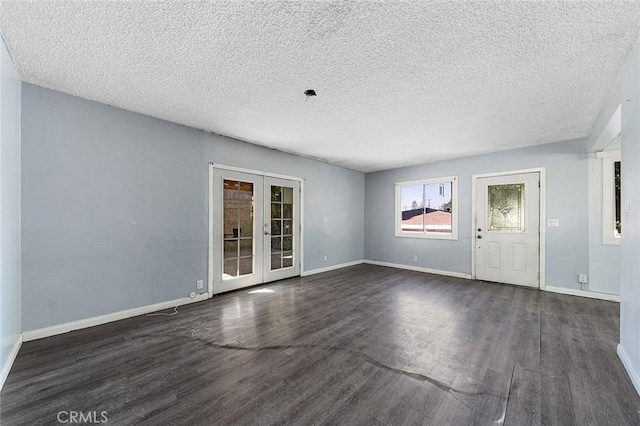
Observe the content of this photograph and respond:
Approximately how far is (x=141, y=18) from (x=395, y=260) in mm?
6114

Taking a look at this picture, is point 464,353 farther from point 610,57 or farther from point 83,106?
point 83,106

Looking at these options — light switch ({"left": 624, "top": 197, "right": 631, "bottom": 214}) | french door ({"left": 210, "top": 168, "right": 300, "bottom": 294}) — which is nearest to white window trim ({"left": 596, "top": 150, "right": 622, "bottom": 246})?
light switch ({"left": 624, "top": 197, "right": 631, "bottom": 214})

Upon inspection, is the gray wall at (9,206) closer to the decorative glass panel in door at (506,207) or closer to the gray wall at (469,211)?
the gray wall at (469,211)

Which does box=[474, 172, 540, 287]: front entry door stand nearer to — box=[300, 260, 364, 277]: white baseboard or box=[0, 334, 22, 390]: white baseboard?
box=[300, 260, 364, 277]: white baseboard

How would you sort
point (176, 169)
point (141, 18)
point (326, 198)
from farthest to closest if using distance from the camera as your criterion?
point (326, 198) < point (176, 169) < point (141, 18)

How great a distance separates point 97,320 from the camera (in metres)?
2.93

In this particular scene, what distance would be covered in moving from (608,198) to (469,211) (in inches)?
75.3

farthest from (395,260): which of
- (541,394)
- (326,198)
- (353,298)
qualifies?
(541,394)

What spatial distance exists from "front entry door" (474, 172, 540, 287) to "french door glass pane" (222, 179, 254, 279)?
4.45 m

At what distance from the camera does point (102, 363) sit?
2.18 metres

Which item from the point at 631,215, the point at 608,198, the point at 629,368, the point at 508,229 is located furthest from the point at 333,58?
the point at 608,198

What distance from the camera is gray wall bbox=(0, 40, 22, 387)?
196cm

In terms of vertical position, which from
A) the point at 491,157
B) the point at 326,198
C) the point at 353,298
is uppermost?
the point at 491,157

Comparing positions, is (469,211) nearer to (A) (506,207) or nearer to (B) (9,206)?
(A) (506,207)
